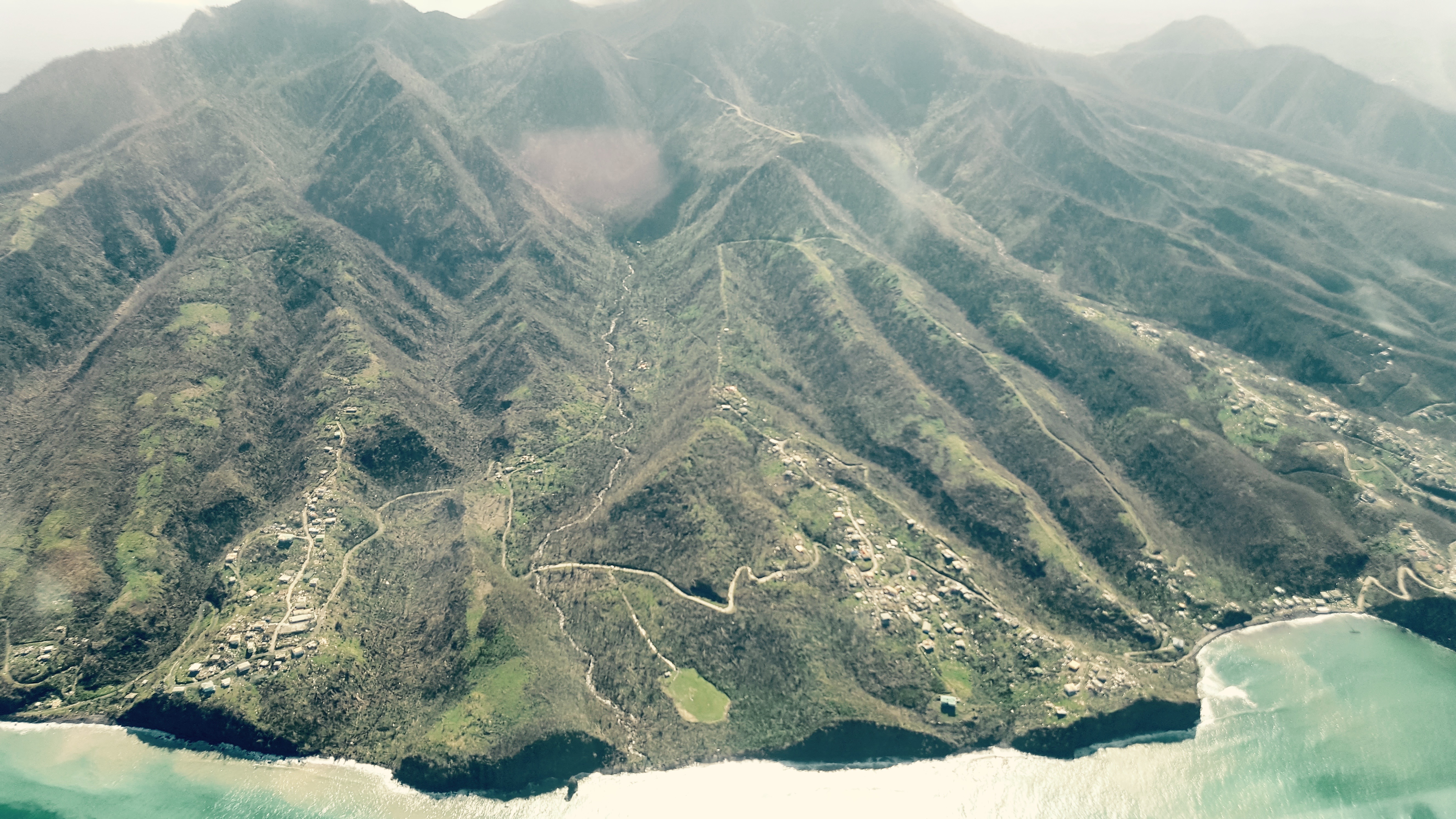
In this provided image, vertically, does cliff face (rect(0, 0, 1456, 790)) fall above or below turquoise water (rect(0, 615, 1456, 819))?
above

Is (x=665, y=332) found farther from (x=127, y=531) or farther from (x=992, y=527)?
(x=127, y=531)

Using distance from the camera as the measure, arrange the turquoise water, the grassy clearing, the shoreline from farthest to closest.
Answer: the grassy clearing < the shoreline < the turquoise water

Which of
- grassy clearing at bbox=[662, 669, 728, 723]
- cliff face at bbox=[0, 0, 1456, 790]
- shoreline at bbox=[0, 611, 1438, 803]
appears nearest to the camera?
shoreline at bbox=[0, 611, 1438, 803]

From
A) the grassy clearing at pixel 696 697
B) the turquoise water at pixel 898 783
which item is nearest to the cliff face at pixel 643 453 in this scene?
the grassy clearing at pixel 696 697

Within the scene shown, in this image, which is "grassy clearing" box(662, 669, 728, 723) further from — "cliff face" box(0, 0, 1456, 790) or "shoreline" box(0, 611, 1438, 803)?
"shoreline" box(0, 611, 1438, 803)

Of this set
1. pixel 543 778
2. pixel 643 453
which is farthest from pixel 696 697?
pixel 643 453

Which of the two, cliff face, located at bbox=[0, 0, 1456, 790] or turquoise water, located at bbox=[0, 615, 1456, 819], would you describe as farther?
cliff face, located at bbox=[0, 0, 1456, 790]

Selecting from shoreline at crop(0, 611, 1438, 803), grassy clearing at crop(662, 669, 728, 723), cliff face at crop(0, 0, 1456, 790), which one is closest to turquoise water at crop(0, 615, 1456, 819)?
shoreline at crop(0, 611, 1438, 803)
